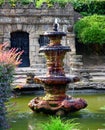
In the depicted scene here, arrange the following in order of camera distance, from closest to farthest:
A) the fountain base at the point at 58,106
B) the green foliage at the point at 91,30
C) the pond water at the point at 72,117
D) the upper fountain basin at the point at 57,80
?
the pond water at the point at 72,117, the fountain base at the point at 58,106, the upper fountain basin at the point at 57,80, the green foliage at the point at 91,30

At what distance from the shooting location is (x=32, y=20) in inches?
1207

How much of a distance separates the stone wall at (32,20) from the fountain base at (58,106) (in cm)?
1570

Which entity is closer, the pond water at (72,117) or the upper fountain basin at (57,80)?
the pond water at (72,117)

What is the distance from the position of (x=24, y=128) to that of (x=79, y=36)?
60.4 feet

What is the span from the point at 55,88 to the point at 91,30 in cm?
1481

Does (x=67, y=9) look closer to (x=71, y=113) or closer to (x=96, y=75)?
(x=96, y=75)

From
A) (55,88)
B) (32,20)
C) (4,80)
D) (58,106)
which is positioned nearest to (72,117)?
(58,106)

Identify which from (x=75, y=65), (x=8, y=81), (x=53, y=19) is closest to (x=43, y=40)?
(x=53, y=19)

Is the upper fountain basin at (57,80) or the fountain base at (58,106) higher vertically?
the upper fountain basin at (57,80)

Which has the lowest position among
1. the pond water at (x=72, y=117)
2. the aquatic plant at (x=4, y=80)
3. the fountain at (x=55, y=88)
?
the pond water at (x=72, y=117)

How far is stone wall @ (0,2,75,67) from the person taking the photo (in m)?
30.2

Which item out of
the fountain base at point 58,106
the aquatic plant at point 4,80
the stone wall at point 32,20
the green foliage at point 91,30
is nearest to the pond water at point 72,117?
the fountain base at point 58,106

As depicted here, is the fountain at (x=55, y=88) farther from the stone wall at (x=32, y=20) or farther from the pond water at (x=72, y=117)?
the stone wall at (x=32, y=20)

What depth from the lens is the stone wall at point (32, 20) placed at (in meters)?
30.2
